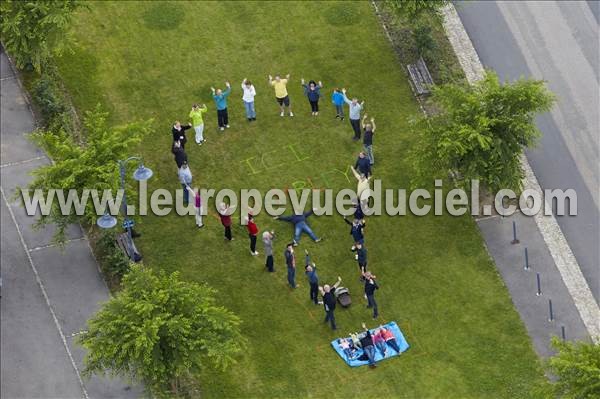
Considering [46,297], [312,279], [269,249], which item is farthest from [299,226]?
[46,297]

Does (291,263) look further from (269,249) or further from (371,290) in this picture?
(371,290)

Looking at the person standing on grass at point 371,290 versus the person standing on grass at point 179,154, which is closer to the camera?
the person standing on grass at point 371,290

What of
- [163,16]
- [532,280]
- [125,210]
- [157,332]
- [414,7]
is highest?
[163,16]

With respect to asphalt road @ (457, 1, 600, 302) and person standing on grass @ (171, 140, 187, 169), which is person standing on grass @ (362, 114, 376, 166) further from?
person standing on grass @ (171, 140, 187, 169)

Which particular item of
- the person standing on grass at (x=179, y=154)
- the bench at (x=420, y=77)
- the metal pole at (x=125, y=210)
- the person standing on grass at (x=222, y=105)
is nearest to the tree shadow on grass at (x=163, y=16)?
the person standing on grass at (x=222, y=105)

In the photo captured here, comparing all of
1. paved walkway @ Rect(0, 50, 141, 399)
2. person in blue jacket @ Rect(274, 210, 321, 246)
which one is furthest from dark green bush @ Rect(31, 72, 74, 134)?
person in blue jacket @ Rect(274, 210, 321, 246)

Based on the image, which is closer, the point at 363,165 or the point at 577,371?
the point at 577,371

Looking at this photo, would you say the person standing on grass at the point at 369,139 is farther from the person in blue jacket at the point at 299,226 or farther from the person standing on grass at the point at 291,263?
the person standing on grass at the point at 291,263

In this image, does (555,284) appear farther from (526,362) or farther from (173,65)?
(173,65)
